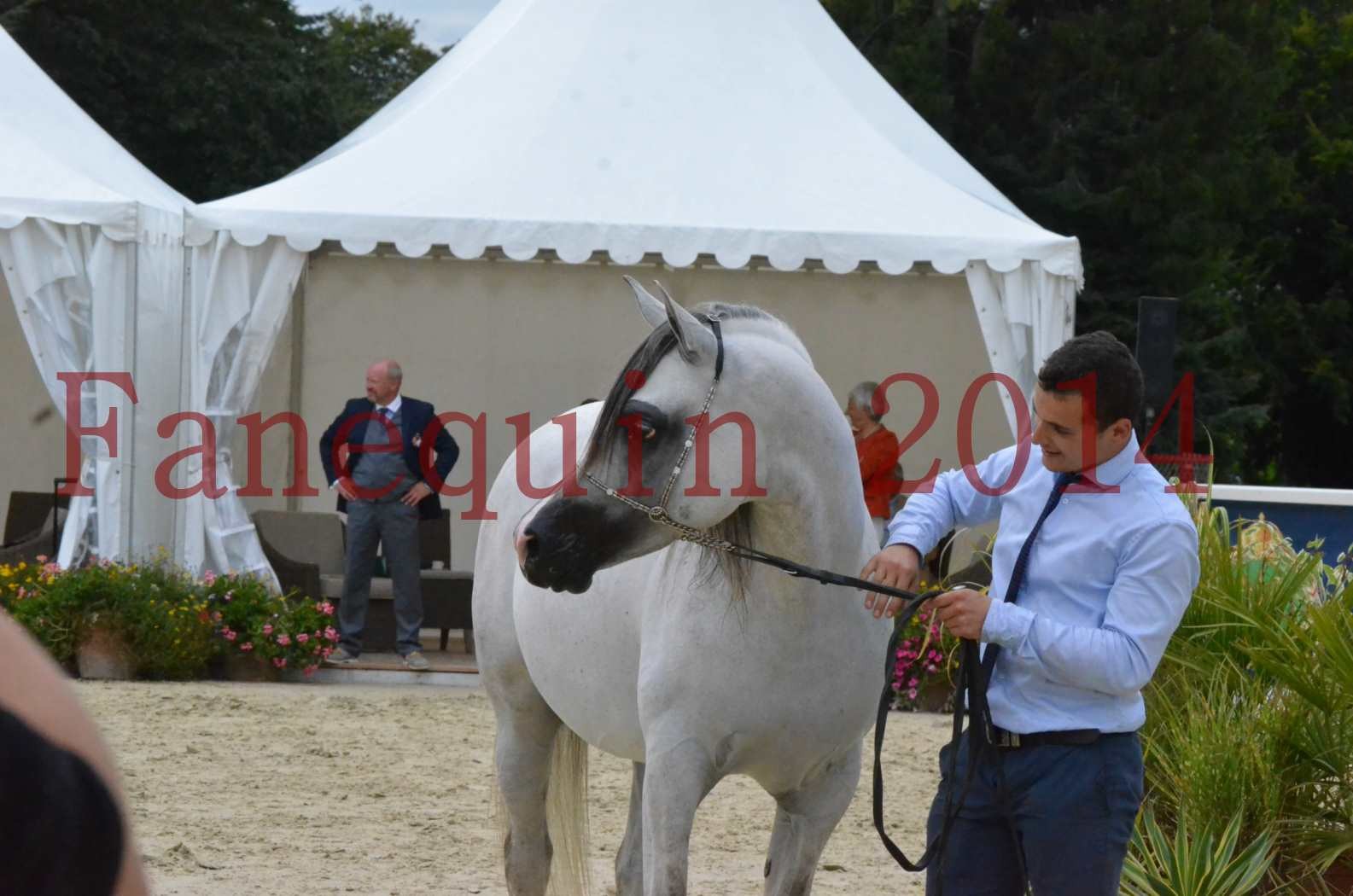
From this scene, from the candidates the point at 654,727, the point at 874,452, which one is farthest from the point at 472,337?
the point at 654,727

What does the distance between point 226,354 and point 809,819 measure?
23.0 ft

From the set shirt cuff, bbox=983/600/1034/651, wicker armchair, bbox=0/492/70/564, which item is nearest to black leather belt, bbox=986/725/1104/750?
shirt cuff, bbox=983/600/1034/651

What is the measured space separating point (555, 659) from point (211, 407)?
6.32 metres

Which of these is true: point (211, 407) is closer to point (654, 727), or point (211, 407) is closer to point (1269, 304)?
point (654, 727)

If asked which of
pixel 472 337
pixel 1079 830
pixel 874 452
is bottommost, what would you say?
pixel 1079 830

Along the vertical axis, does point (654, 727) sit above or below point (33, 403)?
below

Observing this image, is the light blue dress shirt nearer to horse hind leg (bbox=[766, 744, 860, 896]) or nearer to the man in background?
horse hind leg (bbox=[766, 744, 860, 896])

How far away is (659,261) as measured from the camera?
11.6 meters

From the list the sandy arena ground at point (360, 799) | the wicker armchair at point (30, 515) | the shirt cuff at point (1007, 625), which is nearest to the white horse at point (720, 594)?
the shirt cuff at point (1007, 625)

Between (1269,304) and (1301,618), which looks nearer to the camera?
(1301,618)

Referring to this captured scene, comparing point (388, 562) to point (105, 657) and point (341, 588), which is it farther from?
point (105, 657)

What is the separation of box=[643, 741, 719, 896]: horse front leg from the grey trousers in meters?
6.44

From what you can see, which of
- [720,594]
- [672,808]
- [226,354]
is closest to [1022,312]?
[226,354]

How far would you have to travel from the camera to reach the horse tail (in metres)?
4.33
